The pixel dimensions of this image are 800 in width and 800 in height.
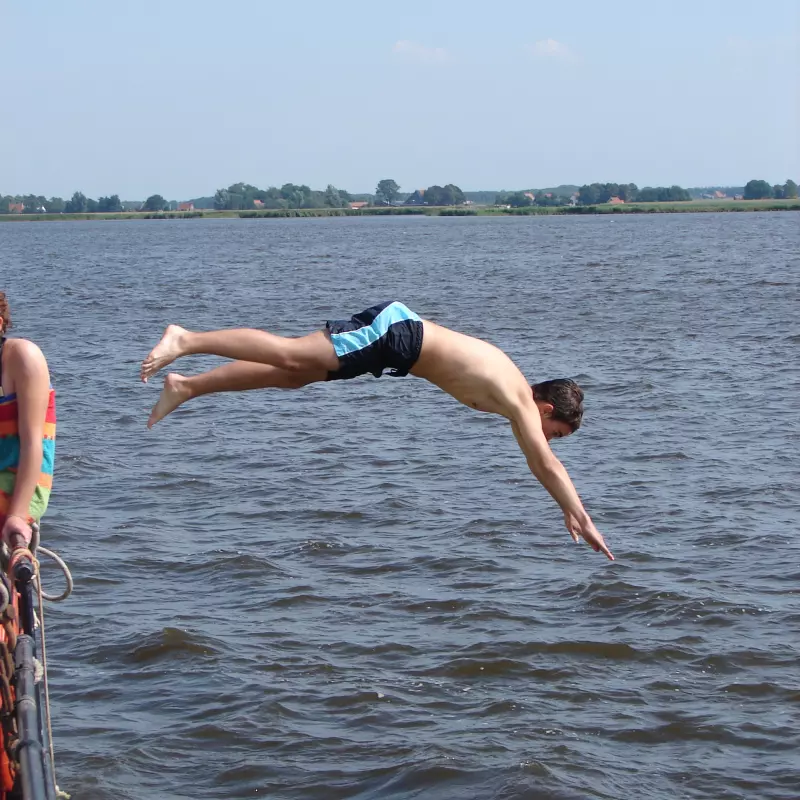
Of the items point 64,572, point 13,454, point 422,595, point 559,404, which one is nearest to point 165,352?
point 13,454

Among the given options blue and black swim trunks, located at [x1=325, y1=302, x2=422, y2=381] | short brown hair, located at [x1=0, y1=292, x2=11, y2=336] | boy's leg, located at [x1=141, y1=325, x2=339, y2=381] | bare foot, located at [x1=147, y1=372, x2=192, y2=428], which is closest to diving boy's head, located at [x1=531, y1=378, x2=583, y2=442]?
blue and black swim trunks, located at [x1=325, y1=302, x2=422, y2=381]

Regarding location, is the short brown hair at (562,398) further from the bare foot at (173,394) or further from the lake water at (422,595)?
the lake water at (422,595)

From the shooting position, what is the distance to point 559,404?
736 cm

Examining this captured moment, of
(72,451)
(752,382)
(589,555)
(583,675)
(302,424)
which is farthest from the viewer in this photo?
(752,382)

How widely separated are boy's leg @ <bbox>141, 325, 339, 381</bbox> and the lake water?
2883 millimetres

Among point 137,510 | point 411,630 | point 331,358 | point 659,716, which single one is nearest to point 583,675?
point 659,716

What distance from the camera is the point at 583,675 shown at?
9.80 m

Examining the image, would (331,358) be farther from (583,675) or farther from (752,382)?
(752,382)

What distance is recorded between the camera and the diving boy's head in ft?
24.2

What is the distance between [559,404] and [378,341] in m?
1.15

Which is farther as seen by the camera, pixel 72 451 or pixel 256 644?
pixel 72 451

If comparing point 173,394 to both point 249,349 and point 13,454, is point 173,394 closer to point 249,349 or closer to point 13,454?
point 249,349

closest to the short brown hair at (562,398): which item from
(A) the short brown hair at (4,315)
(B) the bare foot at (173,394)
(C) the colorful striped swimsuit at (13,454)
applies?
(B) the bare foot at (173,394)

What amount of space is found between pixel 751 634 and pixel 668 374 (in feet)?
47.8
